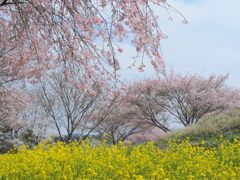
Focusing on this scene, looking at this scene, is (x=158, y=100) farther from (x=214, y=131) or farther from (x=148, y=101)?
(x=214, y=131)

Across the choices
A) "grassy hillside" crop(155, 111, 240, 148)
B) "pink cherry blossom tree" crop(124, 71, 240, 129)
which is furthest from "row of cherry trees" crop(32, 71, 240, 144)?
"grassy hillside" crop(155, 111, 240, 148)

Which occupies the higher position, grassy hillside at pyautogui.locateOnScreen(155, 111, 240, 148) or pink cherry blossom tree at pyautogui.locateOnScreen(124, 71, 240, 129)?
pink cherry blossom tree at pyautogui.locateOnScreen(124, 71, 240, 129)

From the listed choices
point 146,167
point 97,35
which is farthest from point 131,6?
point 146,167

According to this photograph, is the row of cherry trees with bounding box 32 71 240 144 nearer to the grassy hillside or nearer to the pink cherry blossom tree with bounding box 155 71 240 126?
the pink cherry blossom tree with bounding box 155 71 240 126

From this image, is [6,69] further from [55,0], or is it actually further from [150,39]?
[150,39]

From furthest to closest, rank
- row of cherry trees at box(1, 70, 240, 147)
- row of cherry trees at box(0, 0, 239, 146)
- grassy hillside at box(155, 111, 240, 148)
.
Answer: row of cherry trees at box(1, 70, 240, 147), grassy hillside at box(155, 111, 240, 148), row of cherry trees at box(0, 0, 239, 146)

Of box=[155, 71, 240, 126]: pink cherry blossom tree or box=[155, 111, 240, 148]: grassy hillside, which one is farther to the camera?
box=[155, 71, 240, 126]: pink cherry blossom tree

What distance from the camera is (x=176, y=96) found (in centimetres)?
1897

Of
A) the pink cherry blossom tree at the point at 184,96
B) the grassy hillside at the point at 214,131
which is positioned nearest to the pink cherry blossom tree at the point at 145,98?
the pink cherry blossom tree at the point at 184,96

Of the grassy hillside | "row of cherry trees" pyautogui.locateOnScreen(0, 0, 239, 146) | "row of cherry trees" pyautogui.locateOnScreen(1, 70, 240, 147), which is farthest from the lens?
"row of cherry trees" pyautogui.locateOnScreen(1, 70, 240, 147)

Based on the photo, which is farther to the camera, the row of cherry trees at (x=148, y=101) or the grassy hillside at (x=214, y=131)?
the row of cherry trees at (x=148, y=101)

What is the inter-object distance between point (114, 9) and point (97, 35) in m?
0.84

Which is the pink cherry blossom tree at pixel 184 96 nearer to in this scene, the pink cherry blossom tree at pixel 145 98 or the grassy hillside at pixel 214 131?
the pink cherry blossom tree at pixel 145 98

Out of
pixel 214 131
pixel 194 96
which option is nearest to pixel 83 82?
pixel 214 131
